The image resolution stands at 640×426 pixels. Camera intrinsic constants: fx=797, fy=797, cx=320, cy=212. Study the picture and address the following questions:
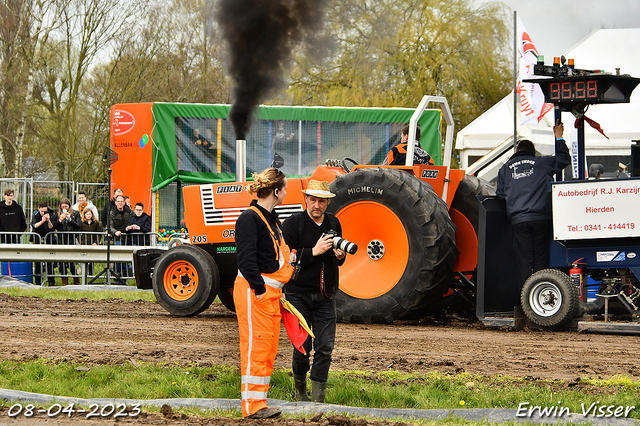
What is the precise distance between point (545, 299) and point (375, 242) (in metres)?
2.15

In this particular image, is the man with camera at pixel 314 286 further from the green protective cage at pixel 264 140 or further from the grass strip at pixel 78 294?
the green protective cage at pixel 264 140

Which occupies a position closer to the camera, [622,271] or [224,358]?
[224,358]

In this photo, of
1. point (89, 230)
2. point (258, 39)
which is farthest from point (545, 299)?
point (89, 230)

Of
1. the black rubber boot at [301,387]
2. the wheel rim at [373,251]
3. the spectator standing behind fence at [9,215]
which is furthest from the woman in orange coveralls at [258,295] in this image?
the spectator standing behind fence at [9,215]

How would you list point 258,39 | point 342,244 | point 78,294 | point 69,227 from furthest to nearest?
1. point 69,227
2. point 78,294
3. point 258,39
4. point 342,244

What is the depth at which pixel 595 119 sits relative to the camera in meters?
16.4

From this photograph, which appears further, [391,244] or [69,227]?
[69,227]

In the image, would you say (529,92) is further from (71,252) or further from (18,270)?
(18,270)

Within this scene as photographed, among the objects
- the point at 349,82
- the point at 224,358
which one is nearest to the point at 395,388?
the point at 224,358

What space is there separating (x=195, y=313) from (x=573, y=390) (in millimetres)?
5742

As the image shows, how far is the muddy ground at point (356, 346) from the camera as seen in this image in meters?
6.62

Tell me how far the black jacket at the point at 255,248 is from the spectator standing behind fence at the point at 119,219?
1051 centimetres

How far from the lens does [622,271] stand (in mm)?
8672

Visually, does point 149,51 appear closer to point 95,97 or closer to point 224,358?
point 95,97
